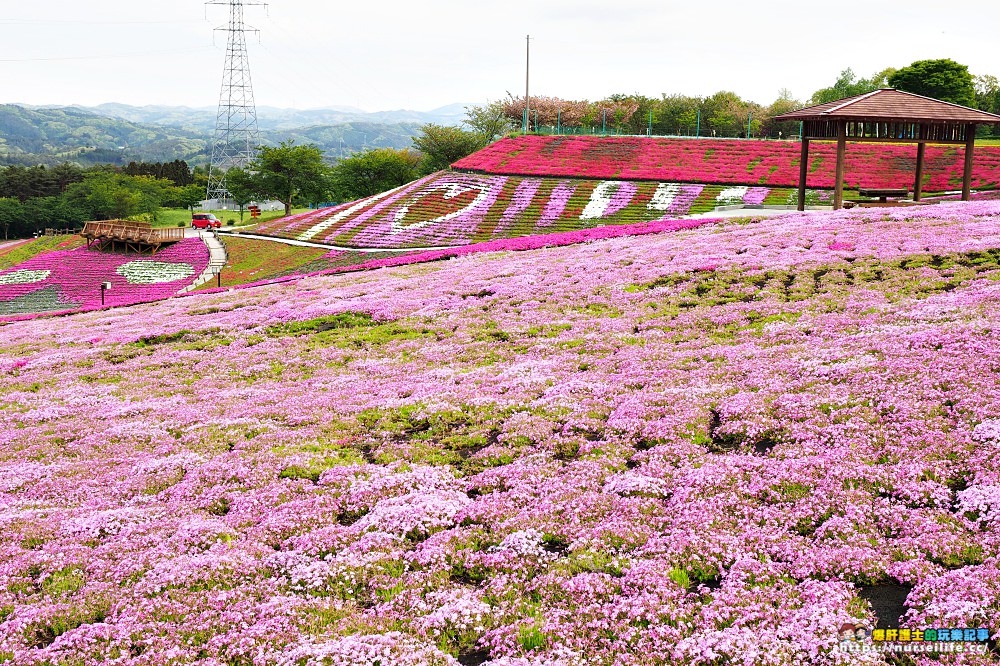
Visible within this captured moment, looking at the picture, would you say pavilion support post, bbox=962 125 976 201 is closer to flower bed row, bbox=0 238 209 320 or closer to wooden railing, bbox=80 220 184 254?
flower bed row, bbox=0 238 209 320

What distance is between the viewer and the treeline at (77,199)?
13938 cm

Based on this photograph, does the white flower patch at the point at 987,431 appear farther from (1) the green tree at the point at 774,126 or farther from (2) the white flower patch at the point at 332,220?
(1) the green tree at the point at 774,126

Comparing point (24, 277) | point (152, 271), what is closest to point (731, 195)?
point (152, 271)

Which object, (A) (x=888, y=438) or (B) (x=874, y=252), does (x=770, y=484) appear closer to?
(A) (x=888, y=438)

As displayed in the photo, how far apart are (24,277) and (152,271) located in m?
11.1

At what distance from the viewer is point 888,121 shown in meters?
41.9

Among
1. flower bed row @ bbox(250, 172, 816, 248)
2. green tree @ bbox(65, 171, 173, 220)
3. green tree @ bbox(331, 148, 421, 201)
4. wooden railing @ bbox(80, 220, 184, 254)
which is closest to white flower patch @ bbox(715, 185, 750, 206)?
flower bed row @ bbox(250, 172, 816, 248)

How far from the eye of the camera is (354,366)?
68.5 feet

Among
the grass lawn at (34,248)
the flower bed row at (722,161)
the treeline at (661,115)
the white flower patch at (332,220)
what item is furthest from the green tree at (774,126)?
the grass lawn at (34,248)

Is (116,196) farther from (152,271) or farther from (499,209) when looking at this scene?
(499,209)

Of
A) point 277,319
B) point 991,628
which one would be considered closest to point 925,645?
point 991,628

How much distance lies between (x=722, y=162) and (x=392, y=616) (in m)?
82.2

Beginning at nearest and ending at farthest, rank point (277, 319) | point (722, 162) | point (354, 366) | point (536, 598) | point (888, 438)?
point (536, 598), point (888, 438), point (354, 366), point (277, 319), point (722, 162)

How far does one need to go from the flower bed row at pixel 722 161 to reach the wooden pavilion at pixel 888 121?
1007 inches
